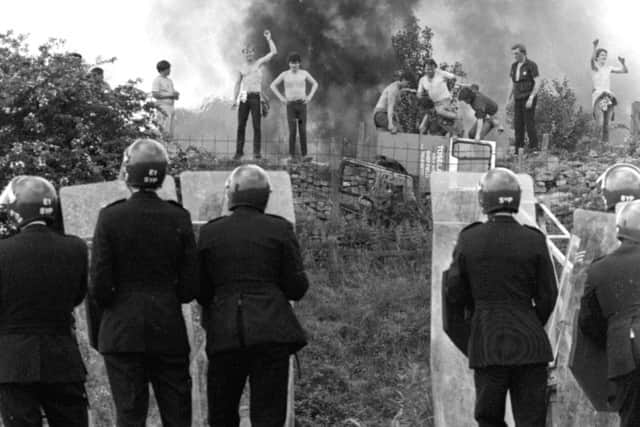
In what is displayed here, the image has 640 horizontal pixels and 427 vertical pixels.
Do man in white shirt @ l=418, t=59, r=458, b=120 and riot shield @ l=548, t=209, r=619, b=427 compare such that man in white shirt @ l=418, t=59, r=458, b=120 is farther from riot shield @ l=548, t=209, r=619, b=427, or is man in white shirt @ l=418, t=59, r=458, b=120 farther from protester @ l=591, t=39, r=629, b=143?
riot shield @ l=548, t=209, r=619, b=427

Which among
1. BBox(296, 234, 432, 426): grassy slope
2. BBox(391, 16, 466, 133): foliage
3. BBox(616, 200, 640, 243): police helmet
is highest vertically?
BBox(391, 16, 466, 133): foliage

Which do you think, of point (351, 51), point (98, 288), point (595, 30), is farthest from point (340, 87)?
point (98, 288)

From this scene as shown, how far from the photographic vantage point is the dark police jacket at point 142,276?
25.4 feet

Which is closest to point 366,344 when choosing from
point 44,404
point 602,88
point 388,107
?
point 44,404

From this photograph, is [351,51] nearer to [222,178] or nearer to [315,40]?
[315,40]

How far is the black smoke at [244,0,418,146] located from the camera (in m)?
31.4

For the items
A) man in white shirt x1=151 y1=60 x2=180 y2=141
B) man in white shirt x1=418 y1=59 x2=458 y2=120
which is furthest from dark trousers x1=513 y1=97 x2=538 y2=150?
man in white shirt x1=151 y1=60 x2=180 y2=141

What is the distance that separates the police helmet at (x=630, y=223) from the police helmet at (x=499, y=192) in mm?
648

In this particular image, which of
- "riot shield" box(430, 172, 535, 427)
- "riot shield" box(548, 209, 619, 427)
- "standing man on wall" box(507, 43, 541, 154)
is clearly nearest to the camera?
"riot shield" box(548, 209, 619, 427)

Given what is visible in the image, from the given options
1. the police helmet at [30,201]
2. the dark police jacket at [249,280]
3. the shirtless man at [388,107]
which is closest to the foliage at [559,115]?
the shirtless man at [388,107]

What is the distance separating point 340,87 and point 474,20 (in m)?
6.86

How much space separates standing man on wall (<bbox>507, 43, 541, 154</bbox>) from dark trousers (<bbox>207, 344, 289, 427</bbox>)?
1156 cm

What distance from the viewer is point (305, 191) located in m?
16.8

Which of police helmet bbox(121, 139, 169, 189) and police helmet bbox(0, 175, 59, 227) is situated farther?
police helmet bbox(121, 139, 169, 189)
